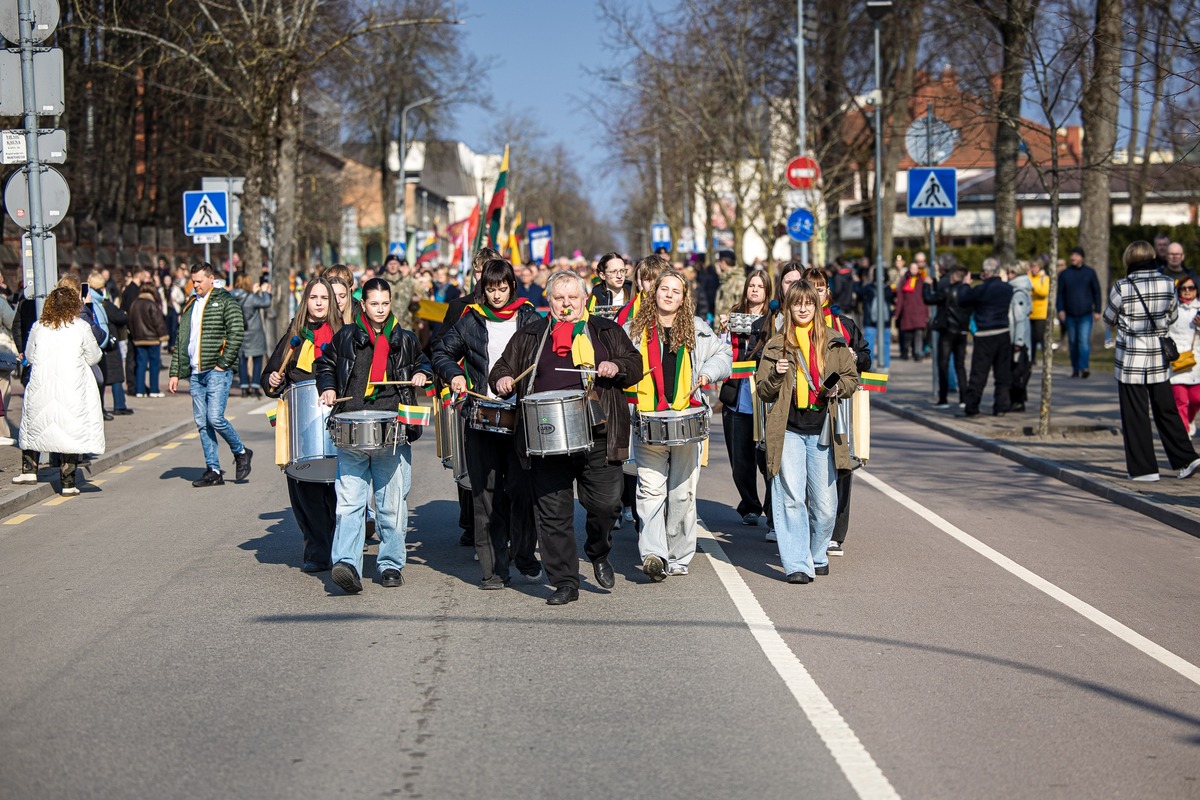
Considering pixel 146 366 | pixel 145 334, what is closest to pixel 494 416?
pixel 145 334

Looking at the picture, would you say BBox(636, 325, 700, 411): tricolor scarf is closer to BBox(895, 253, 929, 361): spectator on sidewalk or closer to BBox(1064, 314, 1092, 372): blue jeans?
BBox(1064, 314, 1092, 372): blue jeans

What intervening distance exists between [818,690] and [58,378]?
8267 mm

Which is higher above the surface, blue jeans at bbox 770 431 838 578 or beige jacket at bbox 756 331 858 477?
beige jacket at bbox 756 331 858 477

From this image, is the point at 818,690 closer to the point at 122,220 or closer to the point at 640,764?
the point at 640,764

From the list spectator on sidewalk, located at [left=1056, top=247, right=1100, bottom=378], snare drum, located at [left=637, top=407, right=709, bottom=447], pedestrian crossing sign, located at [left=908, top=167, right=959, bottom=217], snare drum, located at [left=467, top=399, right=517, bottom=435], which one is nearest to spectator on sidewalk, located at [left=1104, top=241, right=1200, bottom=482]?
snare drum, located at [left=637, top=407, right=709, bottom=447]

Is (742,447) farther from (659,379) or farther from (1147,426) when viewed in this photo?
(1147,426)

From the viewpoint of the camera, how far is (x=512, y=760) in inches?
216

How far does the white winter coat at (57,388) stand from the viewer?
1259cm

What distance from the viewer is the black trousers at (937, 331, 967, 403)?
1975 centimetres

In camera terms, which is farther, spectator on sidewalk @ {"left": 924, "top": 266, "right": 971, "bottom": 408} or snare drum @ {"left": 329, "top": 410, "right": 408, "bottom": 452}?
spectator on sidewalk @ {"left": 924, "top": 266, "right": 971, "bottom": 408}

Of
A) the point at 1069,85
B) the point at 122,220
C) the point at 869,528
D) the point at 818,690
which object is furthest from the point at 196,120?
the point at 818,690

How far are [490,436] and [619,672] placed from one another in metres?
2.19

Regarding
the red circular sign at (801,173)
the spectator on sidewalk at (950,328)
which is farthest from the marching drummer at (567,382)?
the red circular sign at (801,173)

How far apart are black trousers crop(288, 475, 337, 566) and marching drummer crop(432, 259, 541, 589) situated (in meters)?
1.00
